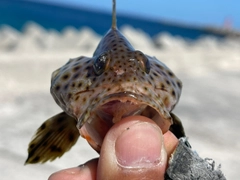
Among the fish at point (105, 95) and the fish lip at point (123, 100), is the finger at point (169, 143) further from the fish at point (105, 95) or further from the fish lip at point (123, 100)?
the fish lip at point (123, 100)

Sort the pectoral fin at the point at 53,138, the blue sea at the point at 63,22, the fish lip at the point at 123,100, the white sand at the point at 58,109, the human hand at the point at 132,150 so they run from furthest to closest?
the blue sea at the point at 63,22
the white sand at the point at 58,109
the pectoral fin at the point at 53,138
the human hand at the point at 132,150
the fish lip at the point at 123,100

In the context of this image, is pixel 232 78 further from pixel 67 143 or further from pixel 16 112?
pixel 67 143

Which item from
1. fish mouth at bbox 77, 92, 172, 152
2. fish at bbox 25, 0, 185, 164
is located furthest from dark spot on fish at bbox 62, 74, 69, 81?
fish mouth at bbox 77, 92, 172, 152

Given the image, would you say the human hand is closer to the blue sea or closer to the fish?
the fish

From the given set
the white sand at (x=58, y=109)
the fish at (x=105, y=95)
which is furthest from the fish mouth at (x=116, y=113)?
the white sand at (x=58, y=109)

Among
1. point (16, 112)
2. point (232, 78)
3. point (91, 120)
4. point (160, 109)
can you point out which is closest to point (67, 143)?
point (91, 120)

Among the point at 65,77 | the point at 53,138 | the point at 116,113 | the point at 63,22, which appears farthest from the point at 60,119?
the point at 63,22
